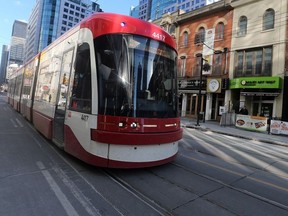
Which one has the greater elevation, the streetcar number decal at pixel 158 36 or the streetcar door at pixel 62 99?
the streetcar number decal at pixel 158 36

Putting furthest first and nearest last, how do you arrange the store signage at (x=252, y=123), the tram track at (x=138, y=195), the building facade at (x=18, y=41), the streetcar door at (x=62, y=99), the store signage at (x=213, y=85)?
the building facade at (x=18, y=41), the store signage at (x=213, y=85), the store signage at (x=252, y=123), the streetcar door at (x=62, y=99), the tram track at (x=138, y=195)

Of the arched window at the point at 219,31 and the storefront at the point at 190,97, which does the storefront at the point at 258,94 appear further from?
the arched window at the point at 219,31

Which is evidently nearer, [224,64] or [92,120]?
[92,120]


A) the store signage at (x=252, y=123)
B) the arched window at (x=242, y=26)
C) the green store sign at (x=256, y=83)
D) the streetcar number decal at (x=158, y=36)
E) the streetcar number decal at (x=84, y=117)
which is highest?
the arched window at (x=242, y=26)

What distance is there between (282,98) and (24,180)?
19165 mm

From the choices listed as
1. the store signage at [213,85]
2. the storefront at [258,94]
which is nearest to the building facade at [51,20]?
the store signage at [213,85]

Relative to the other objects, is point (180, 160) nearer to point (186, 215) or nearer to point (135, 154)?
point (135, 154)

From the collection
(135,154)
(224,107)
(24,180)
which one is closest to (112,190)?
(135,154)

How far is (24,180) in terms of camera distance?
15.1ft

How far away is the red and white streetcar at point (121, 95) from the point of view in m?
4.81

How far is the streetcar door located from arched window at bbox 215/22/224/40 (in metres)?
20.6

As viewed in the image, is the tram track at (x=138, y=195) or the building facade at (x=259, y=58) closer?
the tram track at (x=138, y=195)

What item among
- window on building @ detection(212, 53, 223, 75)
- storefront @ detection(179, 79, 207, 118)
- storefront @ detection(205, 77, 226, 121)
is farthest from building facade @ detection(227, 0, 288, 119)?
storefront @ detection(179, 79, 207, 118)

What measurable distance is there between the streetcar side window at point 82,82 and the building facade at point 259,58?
17.3 meters
